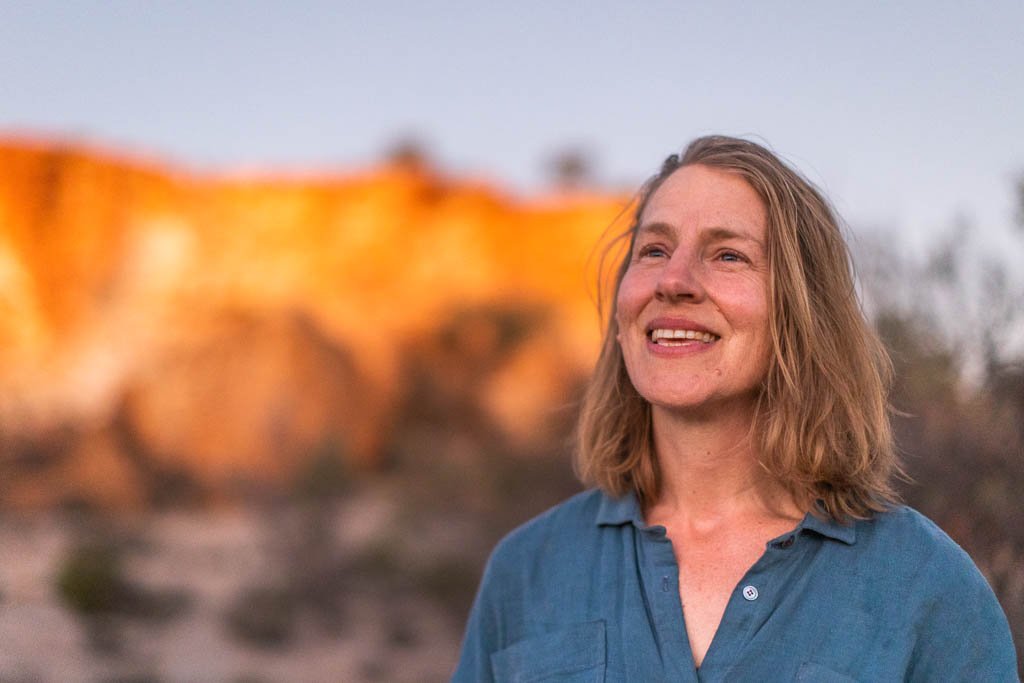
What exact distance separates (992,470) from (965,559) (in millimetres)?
1708

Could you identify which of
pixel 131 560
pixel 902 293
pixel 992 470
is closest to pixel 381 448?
pixel 131 560

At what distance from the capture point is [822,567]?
1609 millimetres

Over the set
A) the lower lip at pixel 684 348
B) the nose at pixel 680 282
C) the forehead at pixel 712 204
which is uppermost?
the forehead at pixel 712 204

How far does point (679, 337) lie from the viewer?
178 centimetres

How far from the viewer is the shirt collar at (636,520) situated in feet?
5.37

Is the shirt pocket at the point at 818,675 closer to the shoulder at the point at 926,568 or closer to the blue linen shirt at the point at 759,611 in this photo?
the blue linen shirt at the point at 759,611

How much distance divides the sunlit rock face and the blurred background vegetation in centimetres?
5

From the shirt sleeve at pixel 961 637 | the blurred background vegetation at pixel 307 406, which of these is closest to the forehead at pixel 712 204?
the shirt sleeve at pixel 961 637

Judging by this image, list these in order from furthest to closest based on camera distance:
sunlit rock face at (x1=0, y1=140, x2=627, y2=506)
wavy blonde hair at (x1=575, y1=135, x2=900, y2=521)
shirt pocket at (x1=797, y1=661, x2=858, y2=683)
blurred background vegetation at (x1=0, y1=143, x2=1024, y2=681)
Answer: sunlit rock face at (x1=0, y1=140, x2=627, y2=506), blurred background vegetation at (x1=0, y1=143, x2=1024, y2=681), wavy blonde hair at (x1=575, y1=135, x2=900, y2=521), shirt pocket at (x1=797, y1=661, x2=858, y2=683)

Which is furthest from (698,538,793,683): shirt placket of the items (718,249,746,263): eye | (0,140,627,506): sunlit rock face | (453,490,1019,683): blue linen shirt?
(0,140,627,506): sunlit rock face

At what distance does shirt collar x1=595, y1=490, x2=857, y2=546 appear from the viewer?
1.64m

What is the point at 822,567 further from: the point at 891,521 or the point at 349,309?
the point at 349,309

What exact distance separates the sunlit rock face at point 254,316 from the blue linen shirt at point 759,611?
33.4 ft

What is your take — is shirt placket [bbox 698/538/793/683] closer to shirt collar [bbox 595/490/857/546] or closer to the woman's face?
shirt collar [bbox 595/490/857/546]
